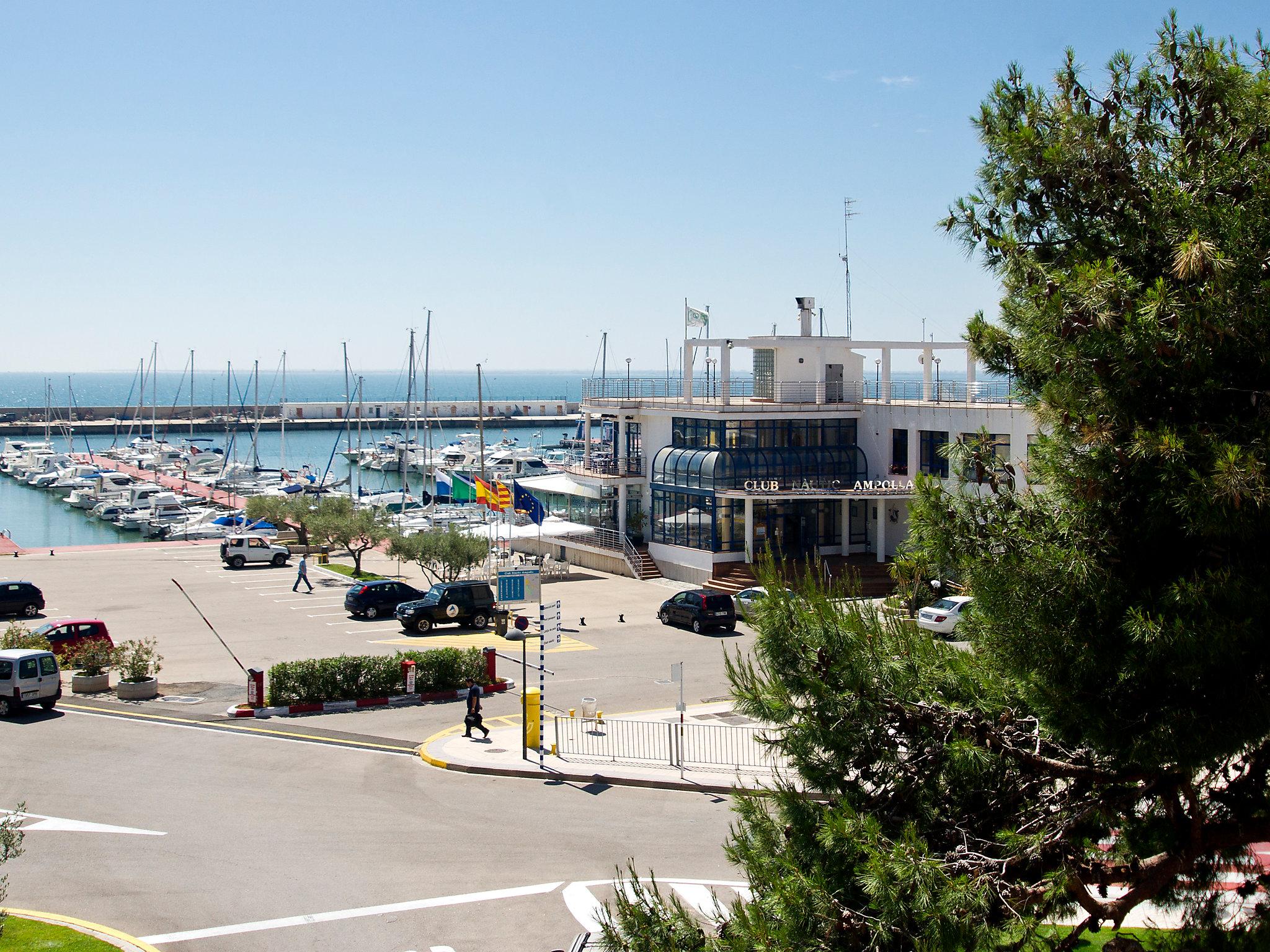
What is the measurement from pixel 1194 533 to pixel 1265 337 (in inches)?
55.8

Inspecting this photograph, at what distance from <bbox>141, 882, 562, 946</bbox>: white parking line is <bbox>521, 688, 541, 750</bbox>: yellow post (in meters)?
7.09

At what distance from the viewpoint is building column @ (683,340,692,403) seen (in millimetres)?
47281

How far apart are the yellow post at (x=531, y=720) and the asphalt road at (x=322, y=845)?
1434 mm

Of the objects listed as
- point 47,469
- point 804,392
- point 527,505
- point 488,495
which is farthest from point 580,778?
point 47,469

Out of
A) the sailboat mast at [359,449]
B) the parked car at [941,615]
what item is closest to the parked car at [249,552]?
the parked car at [941,615]

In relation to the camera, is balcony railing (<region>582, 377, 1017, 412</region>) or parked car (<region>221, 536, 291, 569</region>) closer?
balcony railing (<region>582, 377, 1017, 412</region>)

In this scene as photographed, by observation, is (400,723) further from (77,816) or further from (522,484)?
(522,484)

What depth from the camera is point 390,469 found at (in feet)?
391

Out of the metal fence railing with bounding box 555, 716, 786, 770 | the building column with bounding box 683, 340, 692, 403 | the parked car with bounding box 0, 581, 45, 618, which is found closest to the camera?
the metal fence railing with bounding box 555, 716, 786, 770

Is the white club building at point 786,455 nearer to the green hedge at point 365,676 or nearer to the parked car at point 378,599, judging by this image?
the parked car at point 378,599

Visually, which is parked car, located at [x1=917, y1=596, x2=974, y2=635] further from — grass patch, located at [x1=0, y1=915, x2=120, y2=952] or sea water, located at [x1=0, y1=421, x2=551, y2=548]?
Answer: sea water, located at [x1=0, y1=421, x2=551, y2=548]

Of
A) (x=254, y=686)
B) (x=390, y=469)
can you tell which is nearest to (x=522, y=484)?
(x=254, y=686)

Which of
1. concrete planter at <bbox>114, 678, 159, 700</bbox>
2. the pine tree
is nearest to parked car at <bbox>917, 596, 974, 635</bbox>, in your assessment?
concrete planter at <bbox>114, 678, 159, 700</bbox>

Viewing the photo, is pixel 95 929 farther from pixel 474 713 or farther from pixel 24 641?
pixel 24 641
